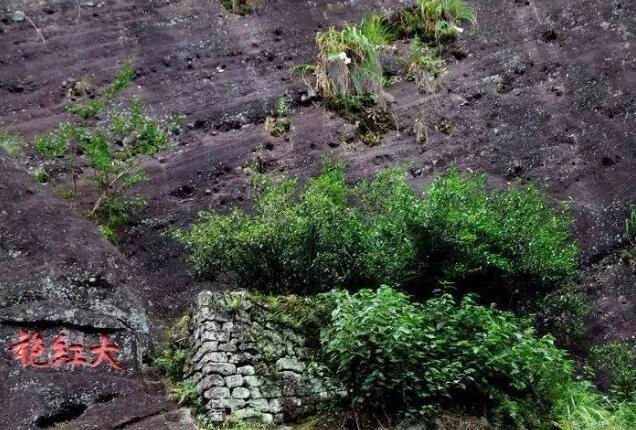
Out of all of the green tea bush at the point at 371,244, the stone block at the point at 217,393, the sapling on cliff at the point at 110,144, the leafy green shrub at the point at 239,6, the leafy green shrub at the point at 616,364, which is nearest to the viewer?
the stone block at the point at 217,393

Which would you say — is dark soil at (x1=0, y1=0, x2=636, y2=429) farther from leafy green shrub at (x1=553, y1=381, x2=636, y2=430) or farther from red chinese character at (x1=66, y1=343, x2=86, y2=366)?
leafy green shrub at (x1=553, y1=381, x2=636, y2=430)

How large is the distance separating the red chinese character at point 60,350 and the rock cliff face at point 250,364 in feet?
3.09

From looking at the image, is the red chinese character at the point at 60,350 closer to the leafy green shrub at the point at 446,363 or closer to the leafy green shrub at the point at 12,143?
the leafy green shrub at the point at 446,363

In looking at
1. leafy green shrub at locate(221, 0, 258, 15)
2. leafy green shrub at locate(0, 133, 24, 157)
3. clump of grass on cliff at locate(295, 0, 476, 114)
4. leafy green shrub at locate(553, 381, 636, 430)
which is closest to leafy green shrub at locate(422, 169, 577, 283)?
leafy green shrub at locate(553, 381, 636, 430)

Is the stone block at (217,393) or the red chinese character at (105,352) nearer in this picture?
the stone block at (217,393)

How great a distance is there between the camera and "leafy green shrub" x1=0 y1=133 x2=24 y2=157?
24.7 feet

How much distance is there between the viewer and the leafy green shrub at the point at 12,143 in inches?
296

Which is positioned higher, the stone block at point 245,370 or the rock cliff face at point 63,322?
the rock cliff face at point 63,322

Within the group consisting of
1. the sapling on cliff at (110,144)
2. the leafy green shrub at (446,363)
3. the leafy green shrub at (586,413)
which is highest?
the sapling on cliff at (110,144)

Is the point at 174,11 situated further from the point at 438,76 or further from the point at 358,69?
the point at 438,76

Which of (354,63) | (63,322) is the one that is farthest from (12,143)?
(354,63)

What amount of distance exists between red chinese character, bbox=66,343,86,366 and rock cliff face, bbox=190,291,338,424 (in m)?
0.82

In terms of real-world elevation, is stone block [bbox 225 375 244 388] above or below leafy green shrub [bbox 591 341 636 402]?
above

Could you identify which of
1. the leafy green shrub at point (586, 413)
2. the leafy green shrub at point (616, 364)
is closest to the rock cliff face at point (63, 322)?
the leafy green shrub at point (586, 413)
